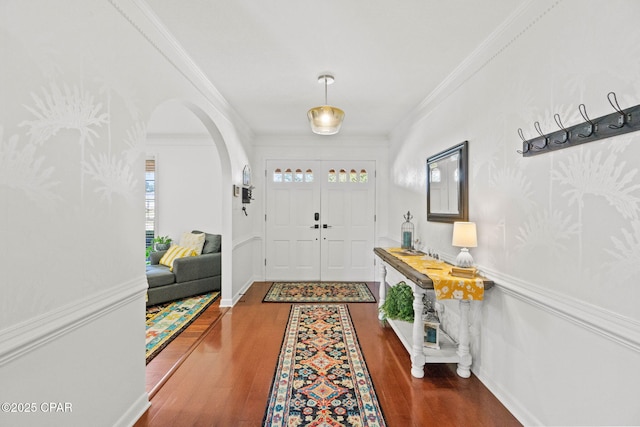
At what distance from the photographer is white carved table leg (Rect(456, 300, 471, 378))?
233cm

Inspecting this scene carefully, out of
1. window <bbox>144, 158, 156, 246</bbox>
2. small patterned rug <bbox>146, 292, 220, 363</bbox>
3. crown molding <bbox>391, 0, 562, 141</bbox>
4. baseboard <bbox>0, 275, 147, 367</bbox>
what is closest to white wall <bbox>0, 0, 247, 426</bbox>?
baseboard <bbox>0, 275, 147, 367</bbox>

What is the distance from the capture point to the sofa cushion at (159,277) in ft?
13.1

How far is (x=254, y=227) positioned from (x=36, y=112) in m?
4.11

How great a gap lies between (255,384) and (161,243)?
3.68 meters

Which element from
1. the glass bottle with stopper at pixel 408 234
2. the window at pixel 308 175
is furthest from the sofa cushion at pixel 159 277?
the glass bottle with stopper at pixel 408 234

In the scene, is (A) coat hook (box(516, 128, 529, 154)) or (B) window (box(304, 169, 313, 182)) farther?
(B) window (box(304, 169, 313, 182))

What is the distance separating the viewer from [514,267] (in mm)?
1960

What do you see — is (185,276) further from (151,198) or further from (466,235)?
(466,235)

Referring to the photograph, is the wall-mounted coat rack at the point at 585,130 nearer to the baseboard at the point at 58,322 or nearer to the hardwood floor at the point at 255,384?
the hardwood floor at the point at 255,384

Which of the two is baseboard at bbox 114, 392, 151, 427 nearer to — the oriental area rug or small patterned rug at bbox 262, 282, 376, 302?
the oriental area rug

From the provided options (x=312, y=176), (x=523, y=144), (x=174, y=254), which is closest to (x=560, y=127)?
(x=523, y=144)

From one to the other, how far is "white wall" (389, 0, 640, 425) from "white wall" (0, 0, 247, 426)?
2.35m

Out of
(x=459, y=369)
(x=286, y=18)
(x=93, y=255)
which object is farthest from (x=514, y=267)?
(x=93, y=255)

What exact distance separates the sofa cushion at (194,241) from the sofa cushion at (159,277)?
0.63 meters
